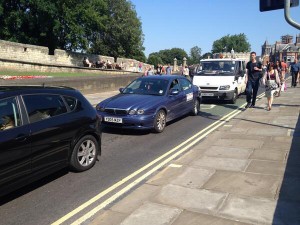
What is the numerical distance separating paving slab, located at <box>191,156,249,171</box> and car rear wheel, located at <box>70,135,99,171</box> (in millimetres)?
1837

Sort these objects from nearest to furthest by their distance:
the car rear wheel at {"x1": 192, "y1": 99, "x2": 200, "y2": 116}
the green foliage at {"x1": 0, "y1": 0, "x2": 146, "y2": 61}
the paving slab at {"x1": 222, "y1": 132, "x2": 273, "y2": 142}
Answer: the paving slab at {"x1": 222, "y1": 132, "x2": 273, "y2": 142} < the car rear wheel at {"x1": 192, "y1": 99, "x2": 200, "y2": 116} < the green foliage at {"x1": 0, "y1": 0, "x2": 146, "y2": 61}

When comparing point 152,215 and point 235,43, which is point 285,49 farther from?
point 152,215

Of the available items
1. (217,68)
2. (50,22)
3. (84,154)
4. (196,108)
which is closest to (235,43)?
(50,22)

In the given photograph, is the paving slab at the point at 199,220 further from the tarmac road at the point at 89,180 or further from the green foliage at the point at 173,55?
the green foliage at the point at 173,55

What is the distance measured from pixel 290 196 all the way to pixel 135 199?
213 centimetres

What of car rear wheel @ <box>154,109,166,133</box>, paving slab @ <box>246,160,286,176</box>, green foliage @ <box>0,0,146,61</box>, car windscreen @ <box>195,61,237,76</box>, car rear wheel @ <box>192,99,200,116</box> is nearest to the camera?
paving slab @ <box>246,160,286,176</box>

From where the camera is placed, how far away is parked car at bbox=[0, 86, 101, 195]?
15.2 ft

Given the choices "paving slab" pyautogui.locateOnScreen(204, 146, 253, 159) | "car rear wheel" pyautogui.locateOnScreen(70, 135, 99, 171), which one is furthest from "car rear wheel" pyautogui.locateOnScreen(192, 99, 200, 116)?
"car rear wheel" pyautogui.locateOnScreen(70, 135, 99, 171)

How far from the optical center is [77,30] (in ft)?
135

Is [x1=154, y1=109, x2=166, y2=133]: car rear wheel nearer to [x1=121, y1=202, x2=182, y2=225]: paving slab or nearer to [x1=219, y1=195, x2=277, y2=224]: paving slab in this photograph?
[x1=219, y1=195, x2=277, y2=224]: paving slab

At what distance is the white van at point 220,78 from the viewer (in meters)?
14.6

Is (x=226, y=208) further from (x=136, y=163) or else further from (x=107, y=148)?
(x=107, y=148)

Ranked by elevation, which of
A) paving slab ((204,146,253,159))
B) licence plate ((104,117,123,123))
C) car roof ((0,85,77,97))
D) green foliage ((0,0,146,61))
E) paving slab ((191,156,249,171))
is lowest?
paving slab ((191,156,249,171))

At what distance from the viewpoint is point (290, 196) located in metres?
4.78
